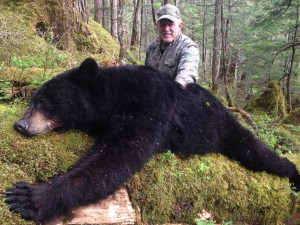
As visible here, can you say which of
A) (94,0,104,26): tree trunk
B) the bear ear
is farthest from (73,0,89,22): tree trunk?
(94,0,104,26): tree trunk

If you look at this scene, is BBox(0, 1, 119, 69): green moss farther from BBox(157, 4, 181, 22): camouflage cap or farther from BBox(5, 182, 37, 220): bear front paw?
BBox(5, 182, 37, 220): bear front paw

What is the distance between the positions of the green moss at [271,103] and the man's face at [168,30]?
704 centimetres

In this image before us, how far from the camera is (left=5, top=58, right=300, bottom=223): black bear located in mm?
2828

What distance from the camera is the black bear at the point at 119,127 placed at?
2828mm

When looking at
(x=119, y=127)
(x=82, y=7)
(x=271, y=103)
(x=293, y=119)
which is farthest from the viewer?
(x=271, y=103)

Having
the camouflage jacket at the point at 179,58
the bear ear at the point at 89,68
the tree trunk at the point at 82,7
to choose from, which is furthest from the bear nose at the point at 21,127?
the tree trunk at the point at 82,7

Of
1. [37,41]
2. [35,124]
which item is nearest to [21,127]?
[35,124]

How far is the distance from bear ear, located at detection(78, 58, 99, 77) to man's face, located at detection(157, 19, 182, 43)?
7.48 feet

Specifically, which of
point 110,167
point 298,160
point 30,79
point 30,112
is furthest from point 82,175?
point 298,160

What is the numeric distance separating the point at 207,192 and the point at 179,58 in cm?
252

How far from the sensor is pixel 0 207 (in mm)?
2572

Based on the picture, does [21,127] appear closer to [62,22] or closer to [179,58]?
[179,58]

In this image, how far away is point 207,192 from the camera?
12.3 feet

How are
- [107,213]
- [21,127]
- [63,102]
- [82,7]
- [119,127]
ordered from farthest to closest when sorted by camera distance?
[82,7] < [63,102] < [119,127] < [21,127] < [107,213]
